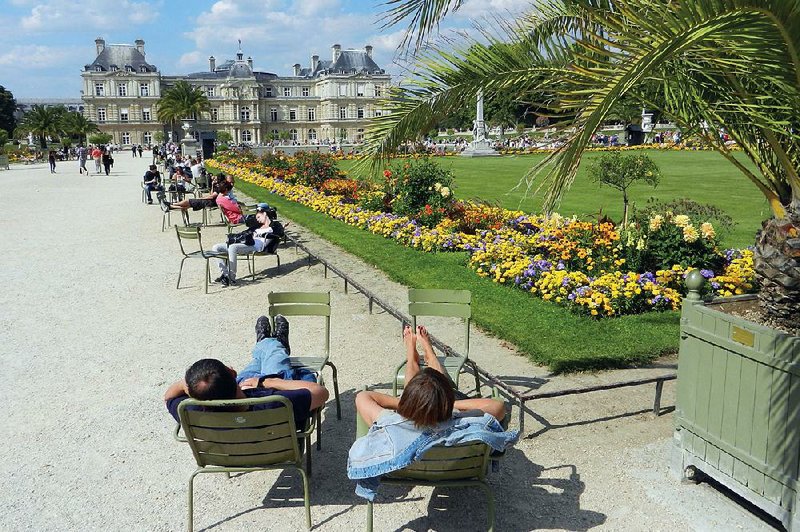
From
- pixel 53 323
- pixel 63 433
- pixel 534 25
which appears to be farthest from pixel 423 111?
pixel 53 323

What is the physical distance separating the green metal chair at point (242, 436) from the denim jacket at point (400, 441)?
424 mm

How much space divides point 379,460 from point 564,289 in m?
4.39

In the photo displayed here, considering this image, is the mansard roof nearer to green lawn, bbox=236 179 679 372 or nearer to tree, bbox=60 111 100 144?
tree, bbox=60 111 100 144

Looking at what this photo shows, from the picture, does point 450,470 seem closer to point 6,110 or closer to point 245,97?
point 6,110

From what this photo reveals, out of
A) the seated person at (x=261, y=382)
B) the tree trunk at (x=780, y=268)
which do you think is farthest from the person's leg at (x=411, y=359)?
the tree trunk at (x=780, y=268)

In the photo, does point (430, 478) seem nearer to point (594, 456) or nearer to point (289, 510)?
point (289, 510)

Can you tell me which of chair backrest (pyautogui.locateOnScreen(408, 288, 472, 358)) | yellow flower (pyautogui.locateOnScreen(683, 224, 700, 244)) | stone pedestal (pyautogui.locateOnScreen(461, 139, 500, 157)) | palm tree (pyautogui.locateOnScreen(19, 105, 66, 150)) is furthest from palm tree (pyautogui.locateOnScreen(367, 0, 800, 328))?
palm tree (pyautogui.locateOnScreen(19, 105, 66, 150))

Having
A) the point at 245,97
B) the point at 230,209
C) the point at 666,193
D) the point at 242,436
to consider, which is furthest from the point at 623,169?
the point at 245,97

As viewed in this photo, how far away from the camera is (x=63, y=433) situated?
178 inches

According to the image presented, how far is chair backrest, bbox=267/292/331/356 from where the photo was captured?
4.92 metres

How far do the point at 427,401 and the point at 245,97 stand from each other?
103 m

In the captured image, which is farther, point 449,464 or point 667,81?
point 667,81

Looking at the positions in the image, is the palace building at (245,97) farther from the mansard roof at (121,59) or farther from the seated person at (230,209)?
the seated person at (230,209)

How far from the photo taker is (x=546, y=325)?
251 inches
